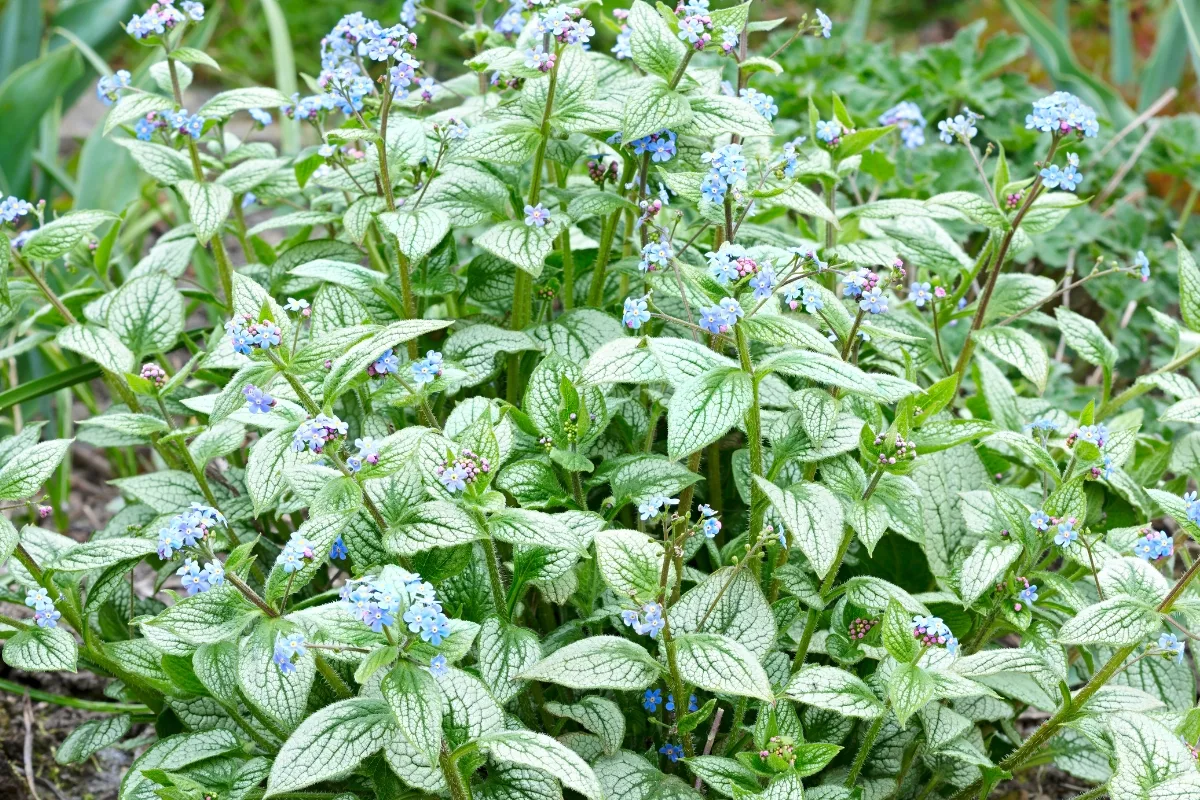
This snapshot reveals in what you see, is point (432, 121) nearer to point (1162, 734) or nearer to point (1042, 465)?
point (1042, 465)

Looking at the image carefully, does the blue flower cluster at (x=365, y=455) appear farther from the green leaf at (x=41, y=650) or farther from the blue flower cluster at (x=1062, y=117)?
the blue flower cluster at (x=1062, y=117)

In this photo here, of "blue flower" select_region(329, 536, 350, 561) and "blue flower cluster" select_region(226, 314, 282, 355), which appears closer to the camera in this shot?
"blue flower cluster" select_region(226, 314, 282, 355)

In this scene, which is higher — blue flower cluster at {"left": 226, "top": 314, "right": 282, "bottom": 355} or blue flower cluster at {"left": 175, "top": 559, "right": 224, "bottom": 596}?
blue flower cluster at {"left": 226, "top": 314, "right": 282, "bottom": 355}

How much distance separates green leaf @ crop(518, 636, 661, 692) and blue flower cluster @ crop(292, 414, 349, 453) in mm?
435

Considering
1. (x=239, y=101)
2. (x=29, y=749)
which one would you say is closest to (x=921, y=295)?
(x=239, y=101)

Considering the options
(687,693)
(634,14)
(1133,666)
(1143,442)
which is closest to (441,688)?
(687,693)

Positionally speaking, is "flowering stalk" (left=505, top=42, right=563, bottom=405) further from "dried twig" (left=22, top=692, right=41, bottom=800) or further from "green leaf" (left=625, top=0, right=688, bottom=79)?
"dried twig" (left=22, top=692, right=41, bottom=800)

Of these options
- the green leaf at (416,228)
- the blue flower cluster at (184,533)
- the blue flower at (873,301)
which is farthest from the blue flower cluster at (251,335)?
the blue flower at (873,301)

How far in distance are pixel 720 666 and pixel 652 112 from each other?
856 millimetres

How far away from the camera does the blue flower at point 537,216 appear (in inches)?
77.9

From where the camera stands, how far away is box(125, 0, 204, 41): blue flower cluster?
6.65 feet

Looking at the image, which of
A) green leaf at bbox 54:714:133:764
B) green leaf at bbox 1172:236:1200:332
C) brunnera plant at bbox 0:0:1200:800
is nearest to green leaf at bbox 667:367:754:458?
brunnera plant at bbox 0:0:1200:800

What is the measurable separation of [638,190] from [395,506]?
74 centimetres

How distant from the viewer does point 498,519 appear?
1.65 m
